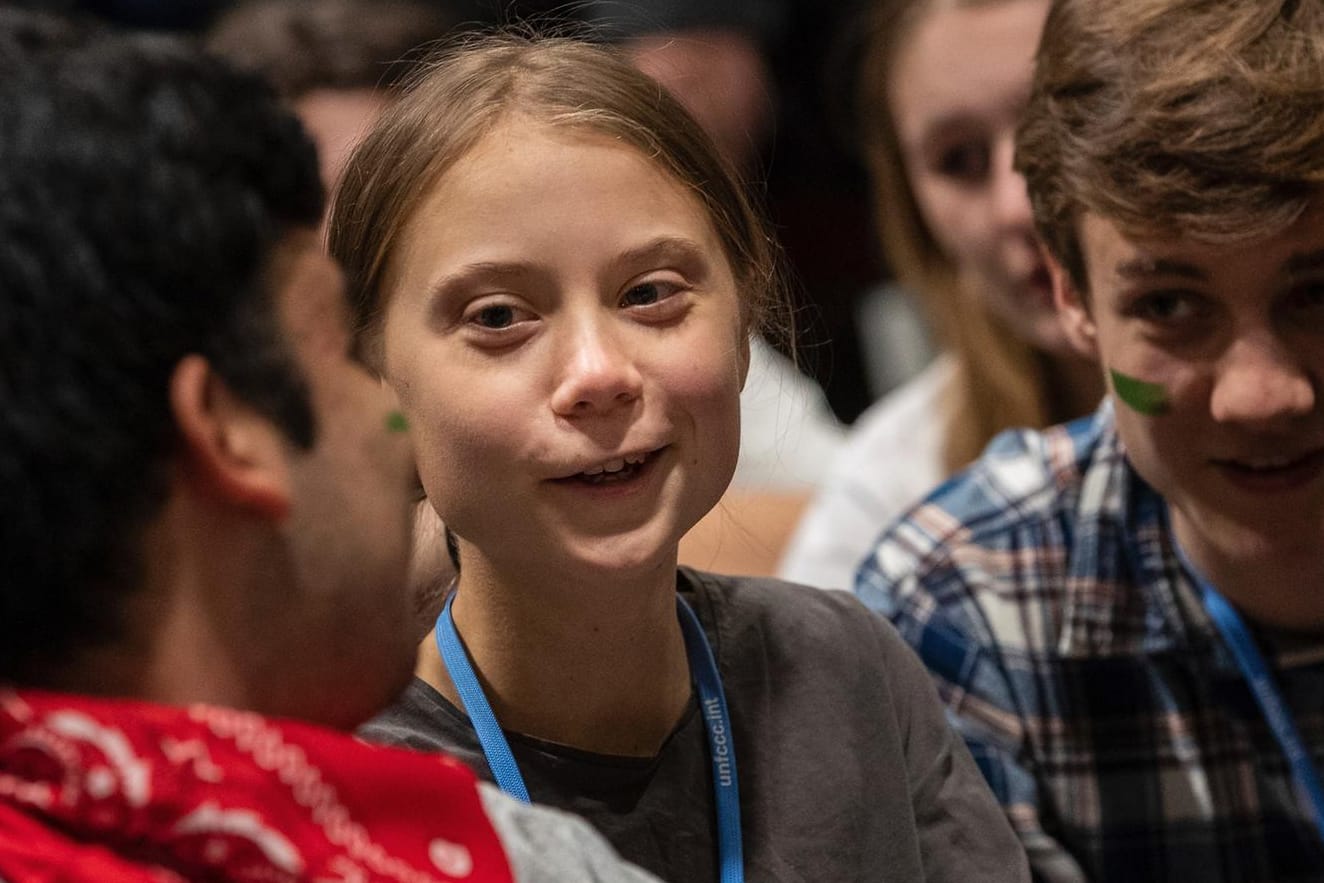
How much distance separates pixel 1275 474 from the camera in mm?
1174

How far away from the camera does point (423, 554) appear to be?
Result: 3.34 feet

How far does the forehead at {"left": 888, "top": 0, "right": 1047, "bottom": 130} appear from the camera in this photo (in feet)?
6.09

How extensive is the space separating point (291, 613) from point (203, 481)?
0.07 m

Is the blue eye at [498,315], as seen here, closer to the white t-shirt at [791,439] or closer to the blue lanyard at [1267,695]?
the blue lanyard at [1267,695]

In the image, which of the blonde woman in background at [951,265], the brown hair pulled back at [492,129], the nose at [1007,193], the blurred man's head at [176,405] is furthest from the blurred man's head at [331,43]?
the blurred man's head at [176,405]

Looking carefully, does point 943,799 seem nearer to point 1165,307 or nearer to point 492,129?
point 1165,307

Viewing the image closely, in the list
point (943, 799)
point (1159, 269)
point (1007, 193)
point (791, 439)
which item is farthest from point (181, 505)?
point (791, 439)

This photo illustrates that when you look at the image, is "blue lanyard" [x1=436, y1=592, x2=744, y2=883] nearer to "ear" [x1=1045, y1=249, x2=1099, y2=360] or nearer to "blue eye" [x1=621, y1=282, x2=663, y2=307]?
"blue eye" [x1=621, y1=282, x2=663, y2=307]

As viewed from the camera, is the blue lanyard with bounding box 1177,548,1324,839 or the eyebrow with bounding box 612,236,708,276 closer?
the eyebrow with bounding box 612,236,708,276

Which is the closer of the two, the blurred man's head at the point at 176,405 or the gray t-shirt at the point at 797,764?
the blurred man's head at the point at 176,405

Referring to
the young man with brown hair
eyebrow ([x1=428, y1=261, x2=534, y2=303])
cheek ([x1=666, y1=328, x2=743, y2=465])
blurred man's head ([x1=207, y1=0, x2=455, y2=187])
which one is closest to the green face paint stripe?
the young man with brown hair

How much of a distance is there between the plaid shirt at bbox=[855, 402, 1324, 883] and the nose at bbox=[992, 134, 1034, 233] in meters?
0.46

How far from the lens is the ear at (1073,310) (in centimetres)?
126

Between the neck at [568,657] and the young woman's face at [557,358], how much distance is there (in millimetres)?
36
